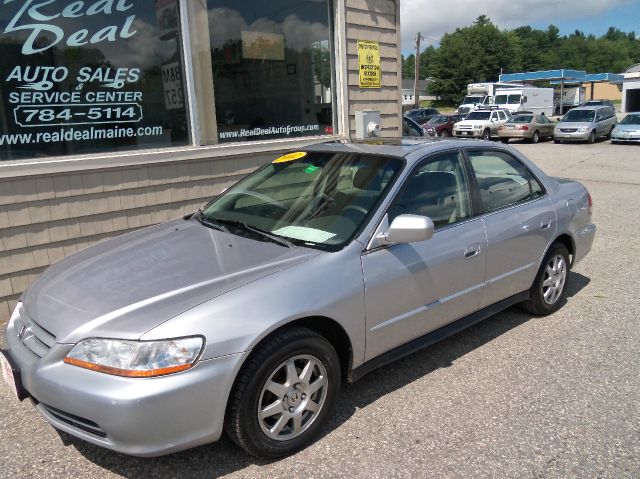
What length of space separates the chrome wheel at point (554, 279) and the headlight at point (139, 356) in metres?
3.17

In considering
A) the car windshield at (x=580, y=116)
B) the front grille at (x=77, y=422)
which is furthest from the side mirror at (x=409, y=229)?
the car windshield at (x=580, y=116)

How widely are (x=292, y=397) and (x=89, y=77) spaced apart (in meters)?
3.82

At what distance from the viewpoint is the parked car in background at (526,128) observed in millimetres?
24781

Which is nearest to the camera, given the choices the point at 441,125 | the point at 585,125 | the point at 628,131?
the point at 628,131

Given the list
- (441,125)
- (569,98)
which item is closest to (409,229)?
(441,125)

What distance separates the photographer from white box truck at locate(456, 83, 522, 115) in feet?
124

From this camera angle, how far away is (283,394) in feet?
8.54

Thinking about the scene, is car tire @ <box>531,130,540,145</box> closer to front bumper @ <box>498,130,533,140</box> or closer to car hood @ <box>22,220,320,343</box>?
front bumper @ <box>498,130,533,140</box>

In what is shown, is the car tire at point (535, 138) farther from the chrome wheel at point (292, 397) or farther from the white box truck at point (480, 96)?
the chrome wheel at point (292, 397)

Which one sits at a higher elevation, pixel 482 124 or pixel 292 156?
pixel 292 156

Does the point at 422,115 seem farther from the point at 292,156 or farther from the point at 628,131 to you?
the point at 292,156

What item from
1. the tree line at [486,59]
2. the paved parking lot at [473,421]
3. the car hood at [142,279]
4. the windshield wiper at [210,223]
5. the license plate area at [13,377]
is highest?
the tree line at [486,59]

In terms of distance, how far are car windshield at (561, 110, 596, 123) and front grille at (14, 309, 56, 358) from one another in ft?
84.6

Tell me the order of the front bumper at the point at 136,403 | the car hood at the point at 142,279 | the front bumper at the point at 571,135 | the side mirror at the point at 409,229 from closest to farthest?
1. the front bumper at the point at 136,403
2. the car hood at the point at 142,279
3. the side mirror at the point at 409,229
4. the front bumper at the point at 571,135
